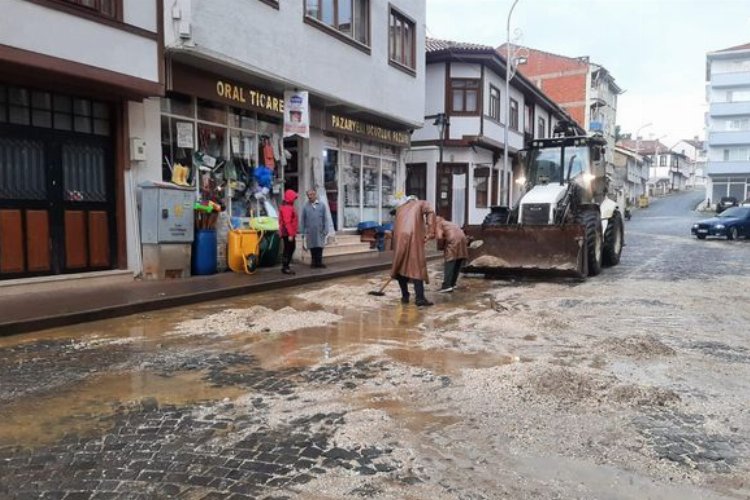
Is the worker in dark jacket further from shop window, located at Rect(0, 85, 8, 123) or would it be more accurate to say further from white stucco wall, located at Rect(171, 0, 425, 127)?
shop window, located at Rect(0, 85, 8, 123)

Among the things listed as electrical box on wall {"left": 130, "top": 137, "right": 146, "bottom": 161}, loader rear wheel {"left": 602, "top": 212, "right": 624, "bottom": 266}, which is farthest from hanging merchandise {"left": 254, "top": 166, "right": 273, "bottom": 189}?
loader rear wheel {"left": 602, "top": 212, "right": 624, "bottom": 266}

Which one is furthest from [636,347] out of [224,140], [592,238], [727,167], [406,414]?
[727,167]

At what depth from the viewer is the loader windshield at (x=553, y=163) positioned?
13727mm

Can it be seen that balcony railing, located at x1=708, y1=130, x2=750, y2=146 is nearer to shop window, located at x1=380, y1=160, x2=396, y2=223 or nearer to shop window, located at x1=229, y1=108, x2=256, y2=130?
shop window, located at x1=380, y1=160, x2=396, y2=223

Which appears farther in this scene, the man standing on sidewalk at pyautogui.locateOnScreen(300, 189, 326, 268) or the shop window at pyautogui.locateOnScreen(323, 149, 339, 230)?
the shop window at pyautogui.locateOnScreen(323, 149, 339, 230)

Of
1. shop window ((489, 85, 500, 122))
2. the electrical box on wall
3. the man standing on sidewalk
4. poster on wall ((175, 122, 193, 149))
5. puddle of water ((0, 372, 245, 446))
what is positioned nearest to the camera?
puddle of water ((0, 372, 245, 446))

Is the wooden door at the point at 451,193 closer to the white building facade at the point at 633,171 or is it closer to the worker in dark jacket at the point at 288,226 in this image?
the worker in dark jacket at the point at 288,226

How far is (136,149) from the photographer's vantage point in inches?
420

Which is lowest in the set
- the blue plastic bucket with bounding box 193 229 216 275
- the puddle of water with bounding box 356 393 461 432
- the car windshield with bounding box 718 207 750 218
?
the puddle of water with bounding box 356 393 461 432

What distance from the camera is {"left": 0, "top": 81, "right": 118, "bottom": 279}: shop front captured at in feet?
30.0

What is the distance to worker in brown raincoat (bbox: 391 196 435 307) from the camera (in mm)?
9023

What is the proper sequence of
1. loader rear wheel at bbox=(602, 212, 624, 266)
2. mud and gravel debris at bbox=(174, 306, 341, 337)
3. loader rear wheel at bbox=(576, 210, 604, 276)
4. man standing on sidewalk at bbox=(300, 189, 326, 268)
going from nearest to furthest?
mud and gravel debris at bbox=(174, 306, 341, 337)
loader rear wheel at bbox=(576, 210, 604, 276)
man standing on sidewalk at bbox=(300, 189, 326, 268)
loader rear wheel at bbox=(602, 212, 624, 266)

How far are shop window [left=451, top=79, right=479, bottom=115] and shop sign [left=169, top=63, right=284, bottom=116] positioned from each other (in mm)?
12516

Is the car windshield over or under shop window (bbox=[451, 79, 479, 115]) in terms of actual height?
under
